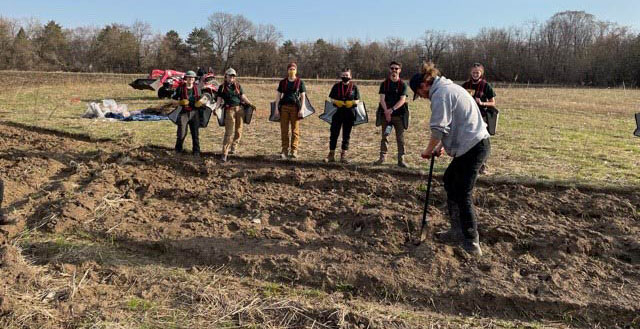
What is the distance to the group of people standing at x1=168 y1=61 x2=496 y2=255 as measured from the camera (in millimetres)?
4660

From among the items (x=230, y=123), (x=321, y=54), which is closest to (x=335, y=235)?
(x=230, y=123)

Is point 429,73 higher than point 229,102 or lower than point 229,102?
higher

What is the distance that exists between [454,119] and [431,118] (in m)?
0.26

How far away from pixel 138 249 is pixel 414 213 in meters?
3.35

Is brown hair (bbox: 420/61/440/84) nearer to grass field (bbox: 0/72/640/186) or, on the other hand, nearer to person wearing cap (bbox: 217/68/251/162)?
grass field (bbox: 0/72/640/186)

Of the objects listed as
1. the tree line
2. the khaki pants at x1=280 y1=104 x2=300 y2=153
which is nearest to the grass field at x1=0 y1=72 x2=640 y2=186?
the khaki pants at x1=280 y1=104 x2=300 y2=153

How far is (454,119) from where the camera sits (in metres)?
4.71

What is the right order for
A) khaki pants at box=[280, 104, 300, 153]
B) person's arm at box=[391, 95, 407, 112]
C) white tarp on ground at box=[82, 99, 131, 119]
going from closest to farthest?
person's arm at box=[391, 95, 407, 112], khaki pants at box=[280, 104, 300, 153], white tarp on ground at box=[82, 99, 131, 119]

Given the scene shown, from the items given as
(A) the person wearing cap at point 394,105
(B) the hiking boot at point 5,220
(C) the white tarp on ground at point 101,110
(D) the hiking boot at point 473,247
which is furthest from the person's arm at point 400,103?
(C) the white tarp on ground at point 101,110

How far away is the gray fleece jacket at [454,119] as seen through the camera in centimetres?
454

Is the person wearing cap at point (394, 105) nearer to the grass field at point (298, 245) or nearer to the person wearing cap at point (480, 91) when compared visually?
the grass field at point (298, 245)

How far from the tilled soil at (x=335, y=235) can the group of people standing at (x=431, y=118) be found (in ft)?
1.63

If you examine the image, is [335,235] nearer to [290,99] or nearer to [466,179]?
[466,179]

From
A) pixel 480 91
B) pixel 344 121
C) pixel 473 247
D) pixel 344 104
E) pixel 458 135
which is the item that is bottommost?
pixel 473 247
